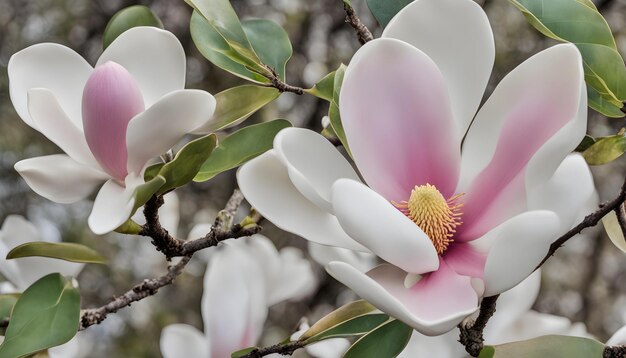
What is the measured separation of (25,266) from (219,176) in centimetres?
152

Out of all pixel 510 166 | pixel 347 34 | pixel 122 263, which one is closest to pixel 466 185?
pixel 510 166

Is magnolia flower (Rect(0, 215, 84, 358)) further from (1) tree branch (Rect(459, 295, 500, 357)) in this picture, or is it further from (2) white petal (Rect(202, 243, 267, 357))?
(1) tree branch (Rect(459, 295, 500, 357))

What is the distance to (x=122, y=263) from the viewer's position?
8.66 feet

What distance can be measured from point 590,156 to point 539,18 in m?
0.13

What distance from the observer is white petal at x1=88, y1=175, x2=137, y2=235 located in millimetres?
551

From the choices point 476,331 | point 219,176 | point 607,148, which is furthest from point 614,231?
point 219,176

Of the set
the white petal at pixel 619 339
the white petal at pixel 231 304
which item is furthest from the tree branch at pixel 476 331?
the white petal at pixel 231 304

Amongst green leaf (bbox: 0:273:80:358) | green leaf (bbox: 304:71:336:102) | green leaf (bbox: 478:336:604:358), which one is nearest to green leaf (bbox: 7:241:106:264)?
green leaf (bbox: 0:273:80:358)

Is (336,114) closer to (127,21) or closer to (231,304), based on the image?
(127,21)

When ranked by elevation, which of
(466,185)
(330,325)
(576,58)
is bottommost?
(330,325)

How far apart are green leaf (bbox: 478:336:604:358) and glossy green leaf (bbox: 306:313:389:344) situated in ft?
0.28

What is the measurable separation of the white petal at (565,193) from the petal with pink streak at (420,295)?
0.07 m

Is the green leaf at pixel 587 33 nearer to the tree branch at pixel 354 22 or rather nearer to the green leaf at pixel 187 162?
the tree branch at pixel 354 22

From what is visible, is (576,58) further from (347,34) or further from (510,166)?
(347,34)
